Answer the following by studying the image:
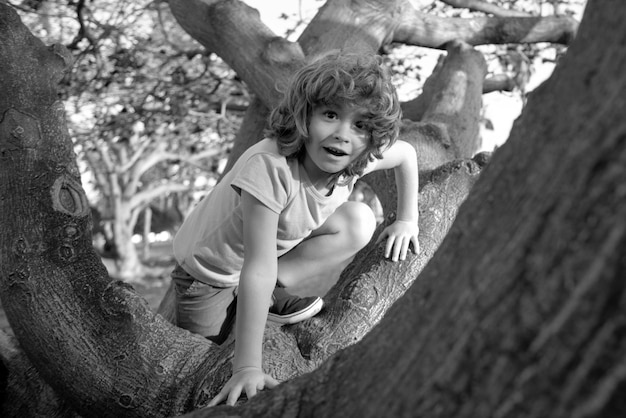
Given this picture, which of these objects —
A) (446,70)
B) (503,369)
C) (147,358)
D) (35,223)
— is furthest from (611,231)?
(446,70)

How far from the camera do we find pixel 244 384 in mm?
2121

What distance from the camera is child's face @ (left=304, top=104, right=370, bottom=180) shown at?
7.77 ft

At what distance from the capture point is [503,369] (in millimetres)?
1002

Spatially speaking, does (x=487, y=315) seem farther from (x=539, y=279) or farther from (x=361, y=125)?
(x=361, y=125)

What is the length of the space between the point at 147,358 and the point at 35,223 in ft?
1.99

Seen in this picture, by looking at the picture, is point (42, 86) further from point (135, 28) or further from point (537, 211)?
point (135, 28)

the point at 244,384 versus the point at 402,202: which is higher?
the point at 402,202

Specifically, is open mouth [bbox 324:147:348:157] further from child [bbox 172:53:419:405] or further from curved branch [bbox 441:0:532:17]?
curved branch [bbox 441:0:532:17]

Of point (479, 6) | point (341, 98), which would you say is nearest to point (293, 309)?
point (341, 98)

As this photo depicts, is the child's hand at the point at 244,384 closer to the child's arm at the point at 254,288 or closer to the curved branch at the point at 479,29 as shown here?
the child's arm at the point at 254,288

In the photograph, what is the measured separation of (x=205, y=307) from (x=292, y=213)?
56 cm

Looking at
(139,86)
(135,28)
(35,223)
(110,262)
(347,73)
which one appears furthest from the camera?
(110,262)

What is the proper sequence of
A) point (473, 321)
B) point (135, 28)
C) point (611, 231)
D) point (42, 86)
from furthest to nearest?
point (135, 28), point (42, 86), point (473, 321), point (611, 231)

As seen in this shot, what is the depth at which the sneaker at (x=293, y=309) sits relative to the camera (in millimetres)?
2656
